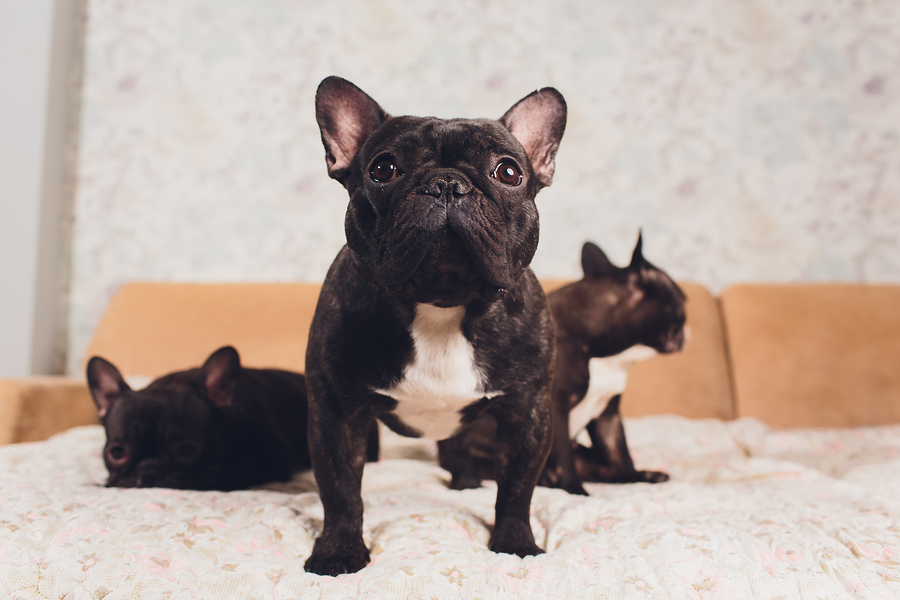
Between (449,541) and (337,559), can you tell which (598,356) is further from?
(337,559)

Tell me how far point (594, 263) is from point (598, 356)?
27 centimetres

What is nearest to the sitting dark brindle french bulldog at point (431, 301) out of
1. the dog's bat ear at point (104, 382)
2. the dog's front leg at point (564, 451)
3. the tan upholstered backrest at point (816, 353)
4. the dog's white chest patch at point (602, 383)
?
the dog's front leg at point (564, 451)

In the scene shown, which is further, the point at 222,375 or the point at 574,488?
the point at 222,375

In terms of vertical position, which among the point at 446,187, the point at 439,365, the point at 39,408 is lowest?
the point at 39,408

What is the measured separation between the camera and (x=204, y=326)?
106 inches

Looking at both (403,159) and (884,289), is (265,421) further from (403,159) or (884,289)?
(884,289)

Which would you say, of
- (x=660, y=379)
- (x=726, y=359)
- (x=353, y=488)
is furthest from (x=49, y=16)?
(x=726, y=359)

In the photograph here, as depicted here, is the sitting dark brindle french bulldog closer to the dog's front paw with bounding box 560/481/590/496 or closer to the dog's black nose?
the dog's black nose

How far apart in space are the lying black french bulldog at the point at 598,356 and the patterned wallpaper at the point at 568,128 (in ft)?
4.84

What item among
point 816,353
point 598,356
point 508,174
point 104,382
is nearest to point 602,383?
point 598,356

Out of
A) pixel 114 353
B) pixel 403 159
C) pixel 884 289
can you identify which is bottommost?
pixel 114 353

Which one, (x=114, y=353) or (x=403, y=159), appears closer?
(x=403, y=159)

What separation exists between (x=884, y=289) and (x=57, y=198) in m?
4.04

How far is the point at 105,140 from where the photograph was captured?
10.5 feet
